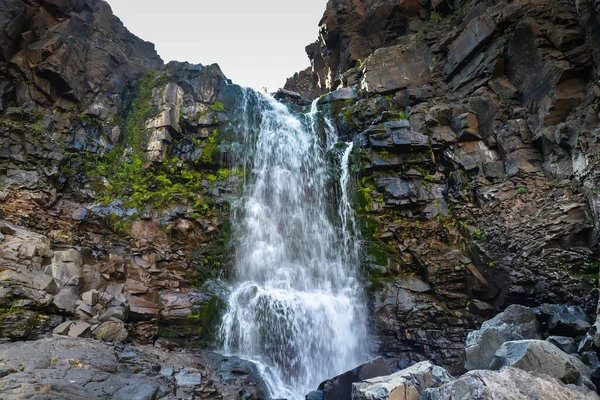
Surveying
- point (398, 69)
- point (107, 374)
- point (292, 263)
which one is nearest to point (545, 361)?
point (107, 374)

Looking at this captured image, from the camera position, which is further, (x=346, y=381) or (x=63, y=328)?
(x=63, y=328)

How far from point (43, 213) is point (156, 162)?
473cm

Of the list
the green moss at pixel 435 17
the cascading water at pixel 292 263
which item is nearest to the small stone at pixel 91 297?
the cascading water at pixel 292 263

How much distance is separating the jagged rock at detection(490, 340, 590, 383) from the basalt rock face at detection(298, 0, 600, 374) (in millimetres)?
2720

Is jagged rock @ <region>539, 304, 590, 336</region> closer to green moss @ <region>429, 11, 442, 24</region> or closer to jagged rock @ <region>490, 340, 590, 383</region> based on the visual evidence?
jagged rock @ <region>490, 340, 590, 383</region>

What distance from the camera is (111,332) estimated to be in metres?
8.93

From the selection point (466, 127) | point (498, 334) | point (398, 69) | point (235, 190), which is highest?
point (398, 69)

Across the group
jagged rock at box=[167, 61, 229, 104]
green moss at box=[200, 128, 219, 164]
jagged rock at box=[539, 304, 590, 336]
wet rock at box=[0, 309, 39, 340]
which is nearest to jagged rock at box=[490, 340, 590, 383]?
jagged rock at box=[539, 304, 590, 336]

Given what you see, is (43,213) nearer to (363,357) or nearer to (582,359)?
(363,357)

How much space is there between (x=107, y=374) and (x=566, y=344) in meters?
9.24

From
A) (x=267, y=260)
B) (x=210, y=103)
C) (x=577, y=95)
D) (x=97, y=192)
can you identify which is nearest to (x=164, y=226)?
(x=97, y=192)

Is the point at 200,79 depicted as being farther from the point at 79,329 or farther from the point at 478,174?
the point at 478,174

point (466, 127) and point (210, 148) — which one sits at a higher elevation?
point (210, 148)

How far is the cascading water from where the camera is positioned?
10.3 meters
